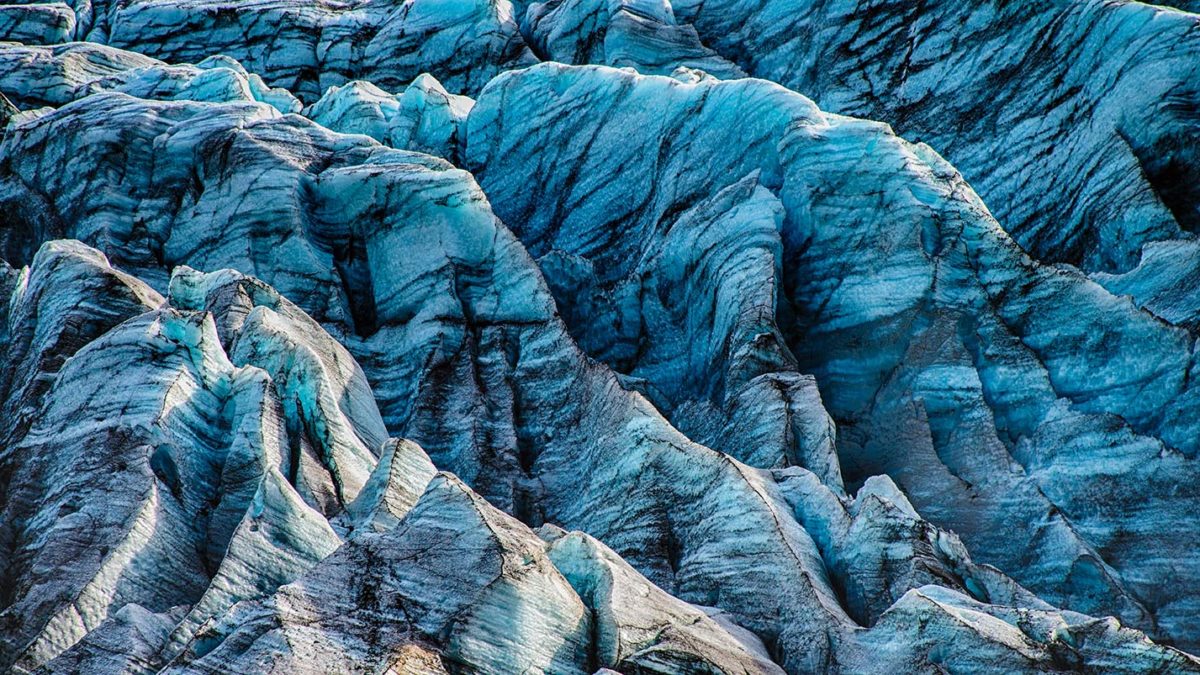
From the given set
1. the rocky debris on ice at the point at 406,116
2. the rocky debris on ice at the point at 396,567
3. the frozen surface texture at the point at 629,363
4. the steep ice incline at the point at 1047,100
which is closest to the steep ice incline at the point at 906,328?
the frozen surface texture at the point at 629,363

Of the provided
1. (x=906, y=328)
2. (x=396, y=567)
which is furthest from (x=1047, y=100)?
(x=396, y=567)

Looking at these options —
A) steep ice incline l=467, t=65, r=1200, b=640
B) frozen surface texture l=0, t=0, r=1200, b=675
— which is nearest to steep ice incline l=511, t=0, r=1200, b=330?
frozen surface texture l=0, t=0, r=1200, b=675

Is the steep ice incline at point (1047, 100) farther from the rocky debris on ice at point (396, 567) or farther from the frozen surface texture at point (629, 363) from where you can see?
the rocky debris on ice at point (396, 567)

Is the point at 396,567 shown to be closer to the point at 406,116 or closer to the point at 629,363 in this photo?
the point at 629,363

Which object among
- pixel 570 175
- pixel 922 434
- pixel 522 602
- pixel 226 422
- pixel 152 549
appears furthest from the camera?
pixel 570 175

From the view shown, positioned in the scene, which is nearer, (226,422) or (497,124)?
(226,422)

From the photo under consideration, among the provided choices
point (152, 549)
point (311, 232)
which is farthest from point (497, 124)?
point (152, 549)

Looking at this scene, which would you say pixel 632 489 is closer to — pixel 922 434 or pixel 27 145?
pixel 922 434

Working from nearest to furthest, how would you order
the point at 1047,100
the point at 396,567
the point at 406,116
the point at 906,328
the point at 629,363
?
the point at 396,567 → the point at 906,328 → the point at 629,363 → the point at 1047,100 → the point at 406,116
